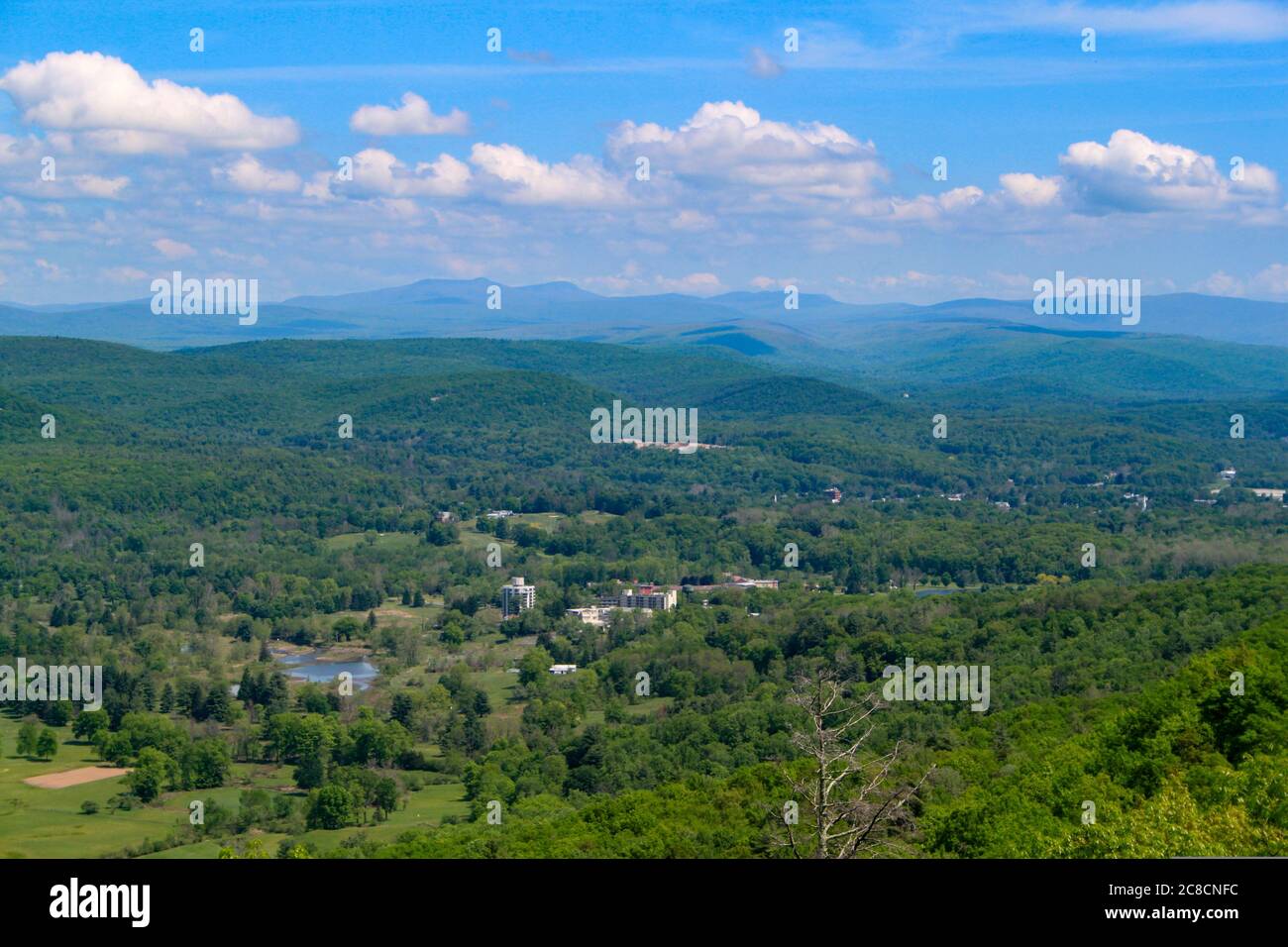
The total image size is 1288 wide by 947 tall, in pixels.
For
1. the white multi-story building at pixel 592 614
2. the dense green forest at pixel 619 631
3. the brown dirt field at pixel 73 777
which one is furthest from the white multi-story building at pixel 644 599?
the brown dirt field at pixel 73 777

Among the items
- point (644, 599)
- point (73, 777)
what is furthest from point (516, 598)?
point (73, 777)

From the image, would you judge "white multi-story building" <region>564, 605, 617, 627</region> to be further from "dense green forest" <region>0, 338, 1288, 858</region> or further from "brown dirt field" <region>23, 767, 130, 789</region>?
"brown dirt field" <region>23, 767, 130, 789</region>

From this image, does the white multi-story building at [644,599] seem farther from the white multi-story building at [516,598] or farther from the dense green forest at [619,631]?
the white multi-story building at [516,598]

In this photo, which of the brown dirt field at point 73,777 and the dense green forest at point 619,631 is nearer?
the dense green forest at point 619,631

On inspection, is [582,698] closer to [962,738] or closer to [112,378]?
[962,738]

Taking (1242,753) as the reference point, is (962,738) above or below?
below

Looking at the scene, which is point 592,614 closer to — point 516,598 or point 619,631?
point 516,598
